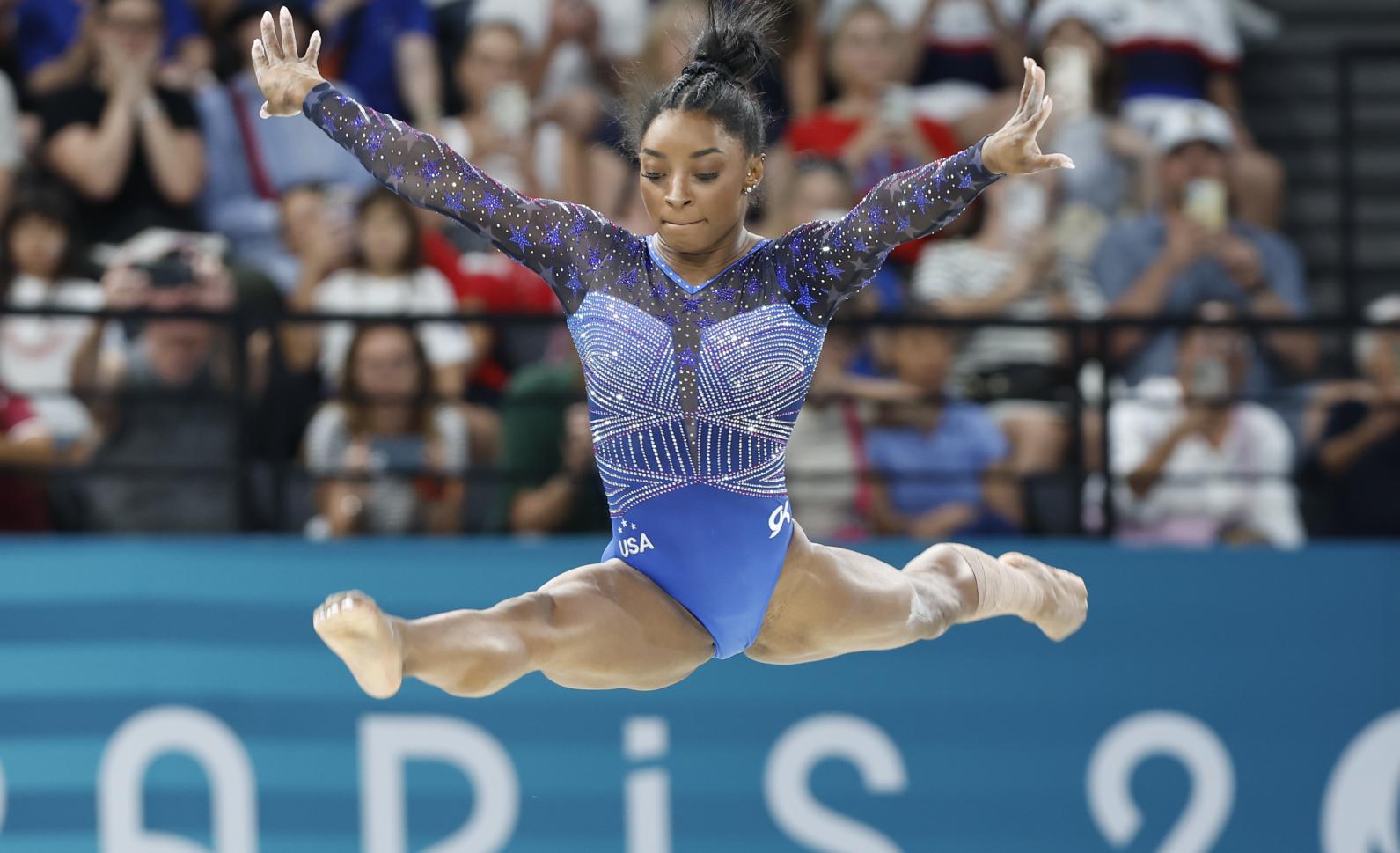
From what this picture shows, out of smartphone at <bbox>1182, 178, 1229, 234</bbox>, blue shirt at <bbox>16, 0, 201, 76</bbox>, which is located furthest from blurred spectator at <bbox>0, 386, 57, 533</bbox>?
smartphone at <bbox>1182, 178, 1229, 234</bbox>

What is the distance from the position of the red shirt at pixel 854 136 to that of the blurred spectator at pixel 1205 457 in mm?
1033

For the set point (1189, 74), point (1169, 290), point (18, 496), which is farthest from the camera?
point (1189, 74)

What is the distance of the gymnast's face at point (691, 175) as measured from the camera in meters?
3.80

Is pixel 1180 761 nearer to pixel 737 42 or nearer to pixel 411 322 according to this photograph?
pixel 411 322

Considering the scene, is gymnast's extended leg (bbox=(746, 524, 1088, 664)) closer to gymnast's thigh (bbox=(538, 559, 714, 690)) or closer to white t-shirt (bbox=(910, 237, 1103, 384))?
gymnast's thigh (bbox=(538, 559, 714, 690))

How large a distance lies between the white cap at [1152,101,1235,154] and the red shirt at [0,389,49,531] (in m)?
4.03

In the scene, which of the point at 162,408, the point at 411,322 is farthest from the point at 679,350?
the point at 162,408

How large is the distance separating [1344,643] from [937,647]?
1.22m

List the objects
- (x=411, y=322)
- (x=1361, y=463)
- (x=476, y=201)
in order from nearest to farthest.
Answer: (x=476, y=201) < (x=411, y=322) < (x=1361, y=463)

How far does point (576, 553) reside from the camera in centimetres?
570

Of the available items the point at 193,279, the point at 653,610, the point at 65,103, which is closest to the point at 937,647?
the point at 653,610

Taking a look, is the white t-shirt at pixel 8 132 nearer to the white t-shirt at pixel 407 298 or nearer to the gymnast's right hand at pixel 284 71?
the white t-shirt at pixel 407 298

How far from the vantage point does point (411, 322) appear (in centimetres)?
566

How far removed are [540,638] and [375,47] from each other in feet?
→ 13.1
